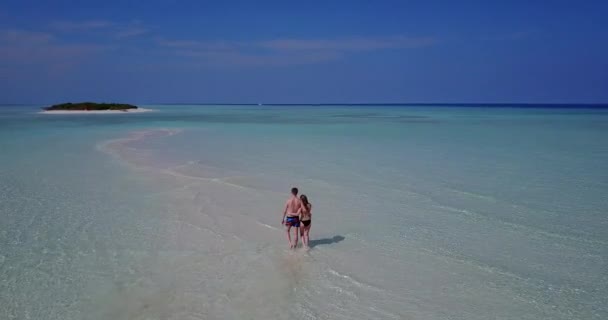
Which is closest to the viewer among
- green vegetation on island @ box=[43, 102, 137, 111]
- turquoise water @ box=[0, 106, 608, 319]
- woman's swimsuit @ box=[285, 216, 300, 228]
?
turquoise water @ box=[0, 106, 608, 319]

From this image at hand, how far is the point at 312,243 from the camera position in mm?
8734

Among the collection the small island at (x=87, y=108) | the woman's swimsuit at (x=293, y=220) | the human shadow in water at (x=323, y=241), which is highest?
the small island at (x=87, y=108)

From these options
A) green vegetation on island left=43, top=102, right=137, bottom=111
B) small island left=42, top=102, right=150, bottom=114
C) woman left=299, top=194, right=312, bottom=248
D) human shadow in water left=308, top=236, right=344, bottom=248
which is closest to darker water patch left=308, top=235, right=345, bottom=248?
human shadow in water left=308, top=236, right=344, bottom=248

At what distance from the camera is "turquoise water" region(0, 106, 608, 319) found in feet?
20.6

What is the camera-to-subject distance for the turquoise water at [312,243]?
6.27 meters

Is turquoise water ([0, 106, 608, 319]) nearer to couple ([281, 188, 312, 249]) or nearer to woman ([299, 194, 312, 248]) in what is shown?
woman ([299, 194, 312, 248])

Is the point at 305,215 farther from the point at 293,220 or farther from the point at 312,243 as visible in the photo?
the point at 312,243

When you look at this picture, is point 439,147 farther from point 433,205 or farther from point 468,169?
point 433,205

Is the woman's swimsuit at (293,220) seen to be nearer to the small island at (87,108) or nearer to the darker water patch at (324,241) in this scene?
the darker water patch at (324,241)

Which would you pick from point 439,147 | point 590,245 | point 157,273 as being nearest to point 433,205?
point 590,245

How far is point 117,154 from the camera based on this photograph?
843 inches

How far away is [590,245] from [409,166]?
31.4 feet

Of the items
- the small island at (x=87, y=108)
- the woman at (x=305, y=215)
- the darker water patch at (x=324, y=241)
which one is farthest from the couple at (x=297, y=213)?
the small island at (x=87, y=108)

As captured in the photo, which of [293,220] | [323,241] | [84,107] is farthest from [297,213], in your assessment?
[84,107]
